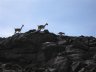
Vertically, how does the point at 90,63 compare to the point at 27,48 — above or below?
below

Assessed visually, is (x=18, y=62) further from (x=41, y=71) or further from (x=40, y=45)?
(x=41, y=71)

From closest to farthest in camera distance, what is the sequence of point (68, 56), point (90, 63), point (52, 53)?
point (90, 63), point (68, 56), point (52, 53)

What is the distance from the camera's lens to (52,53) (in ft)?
241

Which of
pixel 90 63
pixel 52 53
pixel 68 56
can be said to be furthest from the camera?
pixel 52 53

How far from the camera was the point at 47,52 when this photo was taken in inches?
2904

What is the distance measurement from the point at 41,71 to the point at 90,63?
9.89m

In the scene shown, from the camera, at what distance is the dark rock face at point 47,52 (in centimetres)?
6488

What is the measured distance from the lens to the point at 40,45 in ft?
252

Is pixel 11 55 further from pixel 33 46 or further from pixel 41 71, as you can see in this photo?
pixel 41 71

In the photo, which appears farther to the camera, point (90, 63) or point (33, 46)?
point (33, 46)

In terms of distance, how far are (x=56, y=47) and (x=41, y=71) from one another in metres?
10.9

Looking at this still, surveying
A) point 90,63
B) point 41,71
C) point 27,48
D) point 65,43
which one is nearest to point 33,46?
point 27,48

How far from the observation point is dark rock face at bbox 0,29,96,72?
64875 mm

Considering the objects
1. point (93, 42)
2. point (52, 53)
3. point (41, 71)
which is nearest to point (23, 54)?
point (52, 53)
